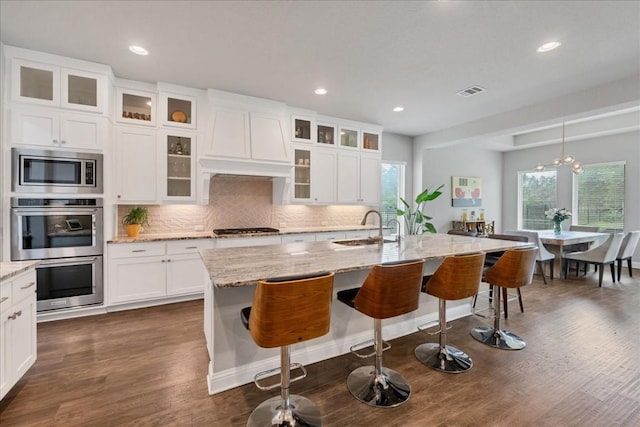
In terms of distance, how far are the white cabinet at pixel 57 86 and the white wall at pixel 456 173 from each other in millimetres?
5706

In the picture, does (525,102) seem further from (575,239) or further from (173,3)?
(173,3)

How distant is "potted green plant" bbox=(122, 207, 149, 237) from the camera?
3.75 m

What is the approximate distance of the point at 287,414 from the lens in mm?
1741

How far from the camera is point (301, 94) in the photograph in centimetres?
413

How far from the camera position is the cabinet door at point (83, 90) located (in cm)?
318

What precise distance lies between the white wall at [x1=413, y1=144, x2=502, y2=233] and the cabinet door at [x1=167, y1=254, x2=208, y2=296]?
476cm

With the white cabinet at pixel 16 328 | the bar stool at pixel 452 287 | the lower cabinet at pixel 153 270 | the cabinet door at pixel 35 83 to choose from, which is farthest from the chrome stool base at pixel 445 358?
the cabinet door at pixel 35 83

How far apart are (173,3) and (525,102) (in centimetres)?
467

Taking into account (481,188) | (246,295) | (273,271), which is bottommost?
(246,295)

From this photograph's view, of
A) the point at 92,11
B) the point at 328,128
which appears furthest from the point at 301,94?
the point at 92,11

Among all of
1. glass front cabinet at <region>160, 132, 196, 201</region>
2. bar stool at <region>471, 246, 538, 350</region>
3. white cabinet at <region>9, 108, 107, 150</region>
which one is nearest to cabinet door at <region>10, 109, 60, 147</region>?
white cabinet at <region>9, 108, 107, 150</region>

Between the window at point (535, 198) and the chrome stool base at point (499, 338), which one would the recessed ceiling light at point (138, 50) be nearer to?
the chrome stool base at point (499, 338)

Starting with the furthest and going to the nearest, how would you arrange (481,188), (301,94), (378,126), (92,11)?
(481,188)
(378,126)
(301,94)
(92,11)

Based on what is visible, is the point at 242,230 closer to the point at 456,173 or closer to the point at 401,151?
the point at 401,151
